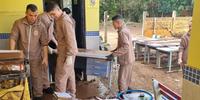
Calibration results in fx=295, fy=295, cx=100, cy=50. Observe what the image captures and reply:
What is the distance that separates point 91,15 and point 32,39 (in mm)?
1906

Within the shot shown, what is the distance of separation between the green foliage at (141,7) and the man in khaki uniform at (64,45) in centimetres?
1318

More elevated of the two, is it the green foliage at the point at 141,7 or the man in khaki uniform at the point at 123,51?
the green foliage at the point at 141,7

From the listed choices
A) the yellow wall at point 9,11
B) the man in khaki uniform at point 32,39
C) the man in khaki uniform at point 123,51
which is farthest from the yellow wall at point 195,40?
the yellow wall at point 9,11

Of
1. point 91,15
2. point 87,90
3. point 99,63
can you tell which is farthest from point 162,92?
point 91,15

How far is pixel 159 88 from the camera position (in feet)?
11.8

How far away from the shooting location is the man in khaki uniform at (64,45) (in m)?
4.22

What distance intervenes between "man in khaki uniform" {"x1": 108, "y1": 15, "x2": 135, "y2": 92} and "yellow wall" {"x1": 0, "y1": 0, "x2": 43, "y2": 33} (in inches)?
65.9

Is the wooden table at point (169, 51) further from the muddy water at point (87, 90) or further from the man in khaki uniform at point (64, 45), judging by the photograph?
the man in khaki uniform at point (64, 45)

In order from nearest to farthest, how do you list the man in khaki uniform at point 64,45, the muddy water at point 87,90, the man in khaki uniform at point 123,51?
1. the man in khaki uniform at point 64,45
2. the man in khaki uniform at point 123,51
3. the muddy water at point 87,90

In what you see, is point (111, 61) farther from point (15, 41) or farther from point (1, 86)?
point (1, 86)

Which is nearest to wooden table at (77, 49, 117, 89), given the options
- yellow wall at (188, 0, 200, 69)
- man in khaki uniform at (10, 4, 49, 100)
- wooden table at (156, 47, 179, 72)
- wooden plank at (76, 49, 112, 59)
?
wooden plank at (76, 49, 112, 59)

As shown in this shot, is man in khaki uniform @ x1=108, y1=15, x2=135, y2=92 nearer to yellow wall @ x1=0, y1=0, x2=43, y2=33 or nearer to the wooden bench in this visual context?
the wooden bench

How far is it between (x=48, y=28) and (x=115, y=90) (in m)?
1.81

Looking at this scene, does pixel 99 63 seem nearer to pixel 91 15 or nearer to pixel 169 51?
pixel 91 15
